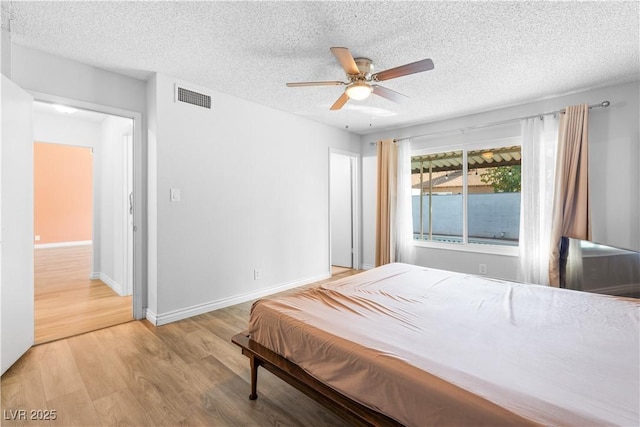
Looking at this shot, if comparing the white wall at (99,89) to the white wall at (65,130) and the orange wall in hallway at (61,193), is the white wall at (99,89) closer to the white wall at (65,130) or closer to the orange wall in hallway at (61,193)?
the white wall at (65,130)

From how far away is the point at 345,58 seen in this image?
2.05 meters

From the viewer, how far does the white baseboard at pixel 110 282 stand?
3803mm

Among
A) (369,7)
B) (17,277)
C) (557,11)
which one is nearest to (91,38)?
(17,277)

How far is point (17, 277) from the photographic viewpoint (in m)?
2.19

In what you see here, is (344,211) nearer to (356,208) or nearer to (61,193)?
(356,208)

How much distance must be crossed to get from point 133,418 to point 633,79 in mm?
5096

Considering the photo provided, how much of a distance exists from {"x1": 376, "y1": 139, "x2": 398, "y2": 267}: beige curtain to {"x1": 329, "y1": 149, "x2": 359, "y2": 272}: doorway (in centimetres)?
61

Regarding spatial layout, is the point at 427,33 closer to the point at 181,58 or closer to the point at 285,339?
the point at 181,58

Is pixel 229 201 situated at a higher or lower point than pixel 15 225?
higher

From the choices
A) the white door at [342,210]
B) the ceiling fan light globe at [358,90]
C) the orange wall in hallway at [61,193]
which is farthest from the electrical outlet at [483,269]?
the orange wall in hallway at [61,193]

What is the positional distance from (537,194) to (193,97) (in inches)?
160

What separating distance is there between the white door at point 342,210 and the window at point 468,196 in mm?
1169

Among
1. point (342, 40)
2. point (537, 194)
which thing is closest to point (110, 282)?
point (342, 40)

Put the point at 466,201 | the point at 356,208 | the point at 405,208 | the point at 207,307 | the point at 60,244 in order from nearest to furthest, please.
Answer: the point at 207,307 < the point at 466,201 < the point at 405,208 < the point at 356,208 < the point at 60,244
